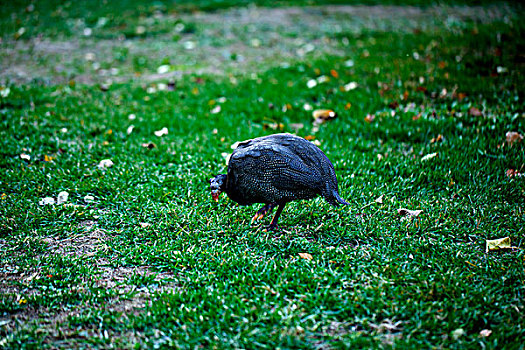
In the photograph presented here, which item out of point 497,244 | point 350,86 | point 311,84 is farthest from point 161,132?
point 497,244

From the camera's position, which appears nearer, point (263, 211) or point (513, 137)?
point (263, 211)

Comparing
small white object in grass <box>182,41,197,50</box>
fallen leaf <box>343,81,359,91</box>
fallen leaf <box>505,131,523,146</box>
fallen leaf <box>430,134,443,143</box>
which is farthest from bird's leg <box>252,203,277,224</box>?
small white object in grass <box>182,41,197,50</box>

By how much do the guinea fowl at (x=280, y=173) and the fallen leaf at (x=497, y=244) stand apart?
1.09 meters

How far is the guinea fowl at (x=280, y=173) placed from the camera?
3.00 m

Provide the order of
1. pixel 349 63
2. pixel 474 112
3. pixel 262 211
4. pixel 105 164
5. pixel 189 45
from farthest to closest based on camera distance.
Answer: pixel 189 45
pixel 349 63
pixel 474 112
pixel 105 164
pixel 262 211

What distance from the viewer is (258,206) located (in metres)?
3.76

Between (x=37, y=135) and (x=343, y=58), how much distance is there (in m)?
4.62

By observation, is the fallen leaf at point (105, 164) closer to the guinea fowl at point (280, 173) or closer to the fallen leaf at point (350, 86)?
the guinea fowl at point (280, 173)

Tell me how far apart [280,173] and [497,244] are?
164 cm

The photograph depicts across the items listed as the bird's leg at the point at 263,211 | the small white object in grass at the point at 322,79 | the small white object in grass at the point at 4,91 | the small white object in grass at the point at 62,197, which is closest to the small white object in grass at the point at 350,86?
the small white object in grass at the point at 322,79

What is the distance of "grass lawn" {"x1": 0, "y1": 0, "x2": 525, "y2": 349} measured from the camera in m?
2.57

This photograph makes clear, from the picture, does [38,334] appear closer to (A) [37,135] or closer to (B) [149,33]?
(A) [37,135]

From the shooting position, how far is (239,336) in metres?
2.45

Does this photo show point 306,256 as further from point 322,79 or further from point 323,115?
point 322,79
